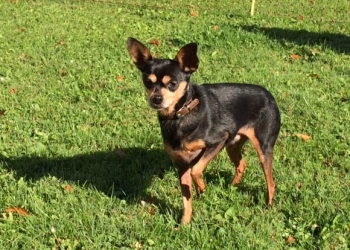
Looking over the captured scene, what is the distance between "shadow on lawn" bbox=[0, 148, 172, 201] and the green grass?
0.02 metres

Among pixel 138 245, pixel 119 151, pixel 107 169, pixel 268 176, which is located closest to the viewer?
pixel 138 245

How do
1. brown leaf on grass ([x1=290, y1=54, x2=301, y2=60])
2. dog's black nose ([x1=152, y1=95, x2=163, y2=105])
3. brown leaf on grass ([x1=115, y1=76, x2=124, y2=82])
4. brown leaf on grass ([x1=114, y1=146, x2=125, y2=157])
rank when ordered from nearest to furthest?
dog's black nose ([x1=152, y1=95, x2=163, y2=105]) < brown leaf on grass ([x1=114, y1=146, x2=125, y2=157]) < brown leaf on grass ([x1=115, y1=76, x2=124, y2=82]) < brown leaf on grass ([x1=290, y1=54, x2=301, y2=60])

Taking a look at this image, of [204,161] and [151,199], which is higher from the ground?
[204,161]

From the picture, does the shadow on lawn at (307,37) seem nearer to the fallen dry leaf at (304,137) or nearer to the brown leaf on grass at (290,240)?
the fallen dry leaf at (304,137)

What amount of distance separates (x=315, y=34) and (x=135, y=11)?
4.46 metres

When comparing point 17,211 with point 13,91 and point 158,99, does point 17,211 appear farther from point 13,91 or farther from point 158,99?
point 13,91

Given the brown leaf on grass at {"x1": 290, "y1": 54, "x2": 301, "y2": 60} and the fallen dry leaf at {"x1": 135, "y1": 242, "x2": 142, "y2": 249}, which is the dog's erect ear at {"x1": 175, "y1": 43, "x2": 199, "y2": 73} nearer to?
the fallen dry leaf at {"x1": 135, "y1": 242, "x2": 142, "y2": 249}

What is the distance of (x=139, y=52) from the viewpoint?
394 cm

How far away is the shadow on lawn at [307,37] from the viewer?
344 inches

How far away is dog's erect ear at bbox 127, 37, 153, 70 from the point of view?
3.88m

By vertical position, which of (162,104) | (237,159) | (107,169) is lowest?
(107,169)

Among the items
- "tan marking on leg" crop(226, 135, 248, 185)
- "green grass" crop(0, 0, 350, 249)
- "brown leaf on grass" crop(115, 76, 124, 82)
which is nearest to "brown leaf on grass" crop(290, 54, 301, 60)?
"green grass" crop(0, 0, 350, 249)

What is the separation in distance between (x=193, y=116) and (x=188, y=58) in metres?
0.46

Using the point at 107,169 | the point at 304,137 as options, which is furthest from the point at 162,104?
the point at 304,137
